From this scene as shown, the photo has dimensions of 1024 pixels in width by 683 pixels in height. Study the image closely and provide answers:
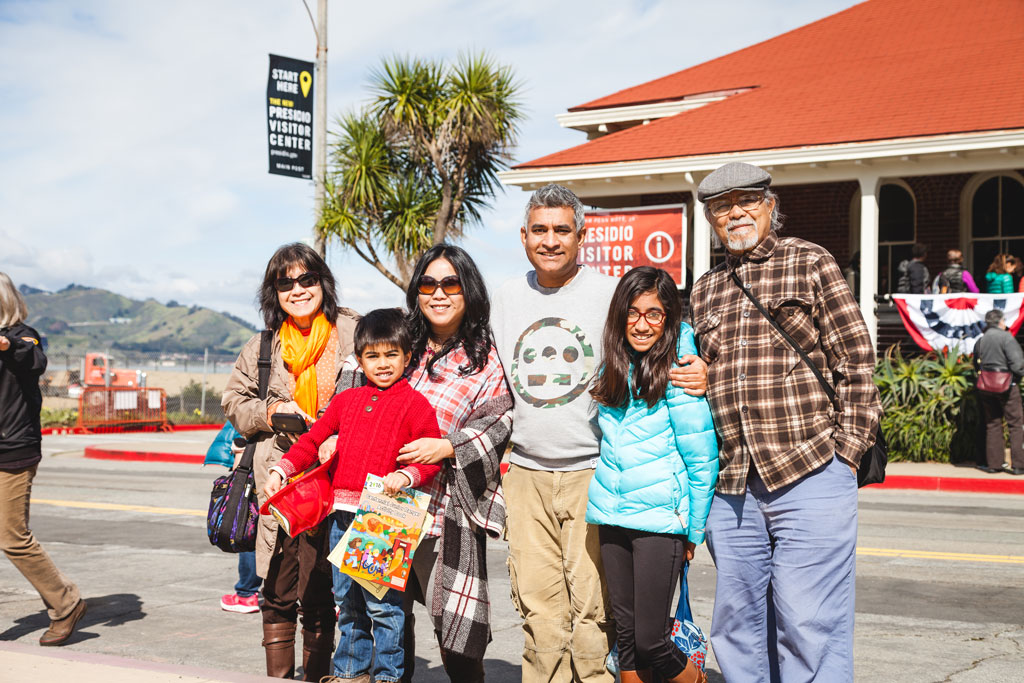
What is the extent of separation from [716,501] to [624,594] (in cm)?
48

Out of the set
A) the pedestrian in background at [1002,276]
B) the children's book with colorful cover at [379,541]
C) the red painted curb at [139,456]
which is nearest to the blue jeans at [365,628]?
the children's book with colorful cover at [379,541]

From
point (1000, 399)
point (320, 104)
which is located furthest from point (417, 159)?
point (1000, 399)

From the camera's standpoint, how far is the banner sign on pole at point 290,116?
56.2ft

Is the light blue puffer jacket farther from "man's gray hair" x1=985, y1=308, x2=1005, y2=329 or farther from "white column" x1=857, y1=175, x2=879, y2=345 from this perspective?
"white column" x1=857, y1=175, x2=879, y2=345

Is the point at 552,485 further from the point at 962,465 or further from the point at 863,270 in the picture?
the point at 863,270

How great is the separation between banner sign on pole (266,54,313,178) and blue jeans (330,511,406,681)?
14.3m

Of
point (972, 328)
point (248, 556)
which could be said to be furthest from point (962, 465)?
point (248, 556)

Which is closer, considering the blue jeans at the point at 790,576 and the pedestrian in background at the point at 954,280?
the blue jeans at the point at 790,576

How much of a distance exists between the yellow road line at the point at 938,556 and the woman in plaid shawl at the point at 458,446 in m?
5.22

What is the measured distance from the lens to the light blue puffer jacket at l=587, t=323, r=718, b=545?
10.9 ft

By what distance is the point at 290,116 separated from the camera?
57.0ft

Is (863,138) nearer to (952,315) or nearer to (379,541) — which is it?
(952,315)

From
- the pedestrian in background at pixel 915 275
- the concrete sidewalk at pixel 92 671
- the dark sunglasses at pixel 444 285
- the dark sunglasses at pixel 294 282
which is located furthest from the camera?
the pedestrian in background at pixel 915 275

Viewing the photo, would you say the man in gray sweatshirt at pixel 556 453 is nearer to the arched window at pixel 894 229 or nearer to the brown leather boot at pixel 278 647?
the brown leather boot at pixel 278 647
